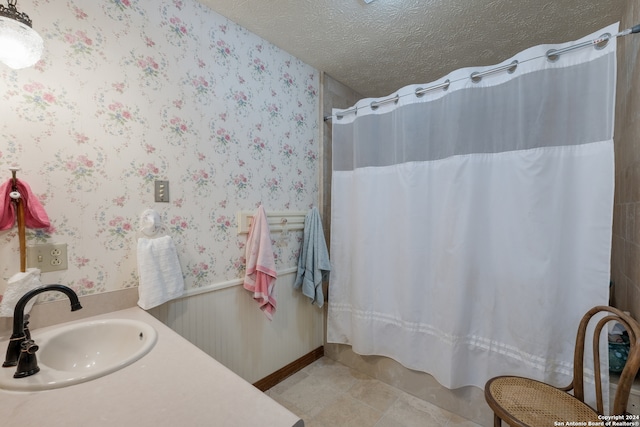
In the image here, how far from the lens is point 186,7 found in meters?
1.42

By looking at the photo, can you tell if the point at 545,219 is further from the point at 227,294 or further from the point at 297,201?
the point at 227,294

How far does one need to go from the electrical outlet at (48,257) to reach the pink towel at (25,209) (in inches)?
3.4

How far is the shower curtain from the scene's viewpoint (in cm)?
121

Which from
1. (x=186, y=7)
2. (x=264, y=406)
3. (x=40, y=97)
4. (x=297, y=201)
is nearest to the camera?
(x=264, y=406)

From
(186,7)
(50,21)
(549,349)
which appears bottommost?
(549,349)

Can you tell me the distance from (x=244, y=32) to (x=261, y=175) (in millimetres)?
883

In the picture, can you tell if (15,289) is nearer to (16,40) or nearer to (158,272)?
(158,272)

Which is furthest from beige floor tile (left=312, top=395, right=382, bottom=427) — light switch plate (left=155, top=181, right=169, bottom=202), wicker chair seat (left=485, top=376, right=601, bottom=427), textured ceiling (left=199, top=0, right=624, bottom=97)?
textured ceiling (left=199, top=0, right=624, bottom=97)

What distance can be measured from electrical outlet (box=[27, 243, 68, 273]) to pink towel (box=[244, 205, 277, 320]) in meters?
0.83

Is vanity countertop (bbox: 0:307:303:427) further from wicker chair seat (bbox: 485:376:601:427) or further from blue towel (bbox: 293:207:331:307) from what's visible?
blue towel (bbox: 293:207:331:307)

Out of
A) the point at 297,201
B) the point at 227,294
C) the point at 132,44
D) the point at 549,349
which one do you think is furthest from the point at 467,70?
the point at 227,294

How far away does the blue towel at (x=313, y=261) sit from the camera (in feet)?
6.50

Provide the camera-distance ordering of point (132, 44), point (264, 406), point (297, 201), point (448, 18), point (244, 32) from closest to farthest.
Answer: point (264, 406) < point (132, 44) < point (448, 18) < point (244, 32) < point (297, 201)

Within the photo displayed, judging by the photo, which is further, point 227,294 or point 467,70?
point 227,294
